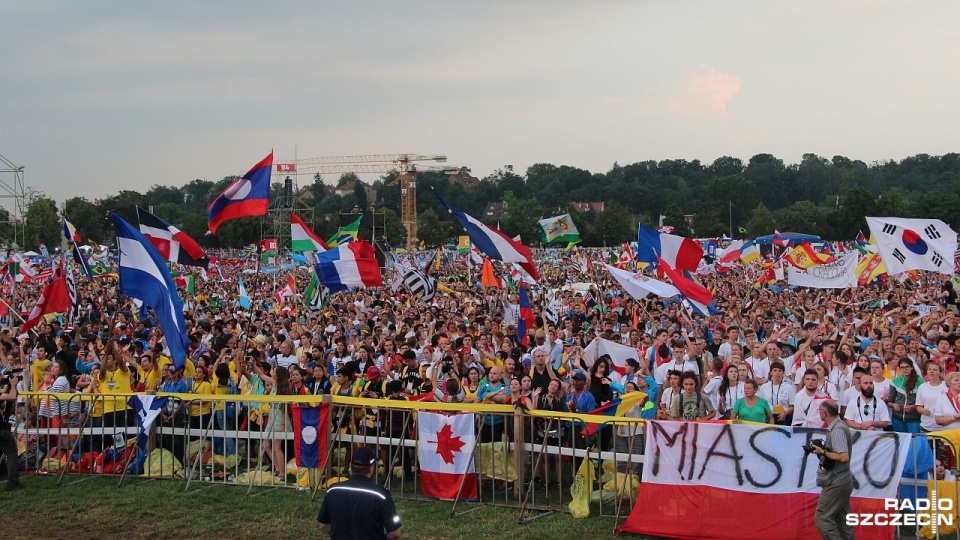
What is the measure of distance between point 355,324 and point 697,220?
96.9 m

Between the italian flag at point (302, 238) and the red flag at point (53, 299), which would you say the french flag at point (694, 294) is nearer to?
Answer: the italian flag at point (302, 238)

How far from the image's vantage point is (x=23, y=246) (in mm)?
81000

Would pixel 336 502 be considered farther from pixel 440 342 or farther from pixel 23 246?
pixel 23 246

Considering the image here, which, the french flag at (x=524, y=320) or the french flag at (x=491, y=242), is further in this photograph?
the french flag at (x=524, y=320)

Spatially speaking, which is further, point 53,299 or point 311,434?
point 53,299

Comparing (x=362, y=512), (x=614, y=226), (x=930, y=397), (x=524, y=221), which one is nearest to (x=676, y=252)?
(x=930, y=397)

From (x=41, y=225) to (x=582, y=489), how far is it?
275ft

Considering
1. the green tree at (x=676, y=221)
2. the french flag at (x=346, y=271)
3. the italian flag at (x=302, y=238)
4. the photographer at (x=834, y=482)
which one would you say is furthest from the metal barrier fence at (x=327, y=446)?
the green tree at (x=676, y=221)

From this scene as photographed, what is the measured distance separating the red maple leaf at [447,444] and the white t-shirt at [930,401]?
15.2 ft

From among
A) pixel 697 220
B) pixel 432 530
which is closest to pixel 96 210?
pixel 697 220

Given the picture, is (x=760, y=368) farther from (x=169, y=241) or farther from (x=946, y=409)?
(x=169, y=241)

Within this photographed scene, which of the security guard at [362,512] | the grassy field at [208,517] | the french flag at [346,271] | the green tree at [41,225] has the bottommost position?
the grassy field at [208,517]

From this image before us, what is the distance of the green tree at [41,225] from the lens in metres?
82.8

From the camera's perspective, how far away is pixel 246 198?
49.9 feet
